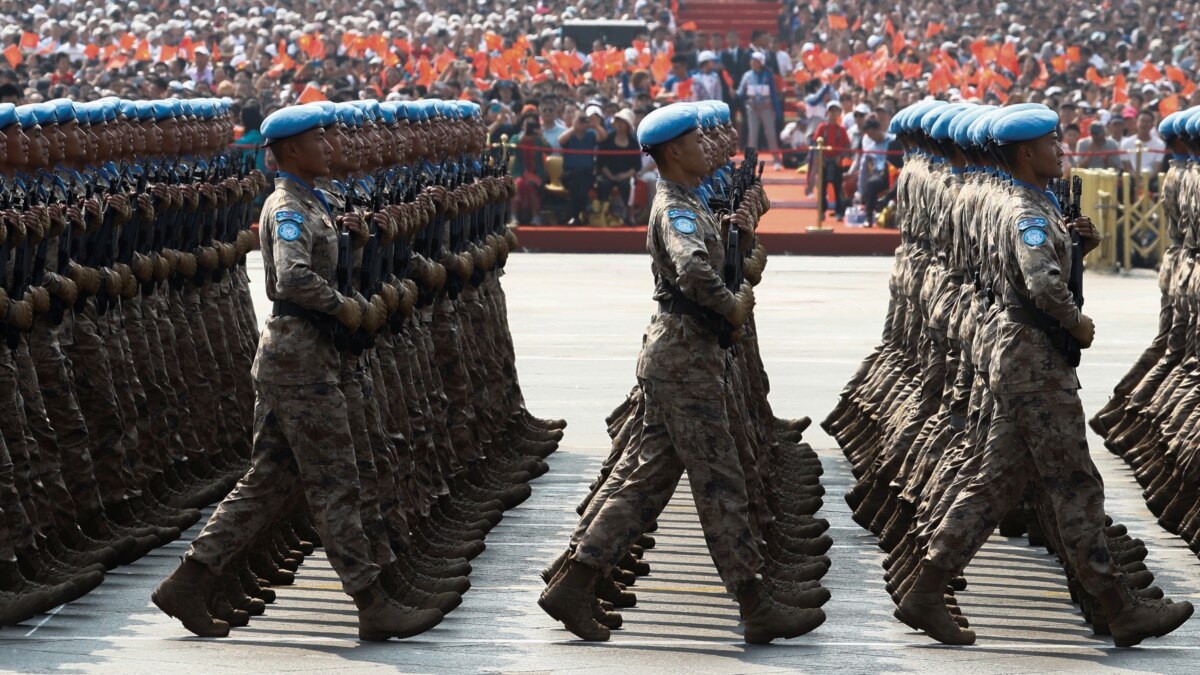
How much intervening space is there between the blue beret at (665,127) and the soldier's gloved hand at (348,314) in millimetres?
1178

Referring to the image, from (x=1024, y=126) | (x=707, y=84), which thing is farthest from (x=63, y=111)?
(x=707, y=84)

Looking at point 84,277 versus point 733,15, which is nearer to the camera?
point 84,277

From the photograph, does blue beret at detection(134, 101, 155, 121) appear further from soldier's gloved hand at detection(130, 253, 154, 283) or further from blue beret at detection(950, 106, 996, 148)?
blue beret at detection(950, 106, 996, 148)

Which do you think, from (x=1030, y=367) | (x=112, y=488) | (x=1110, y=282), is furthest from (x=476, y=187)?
(x=1110, y=282)

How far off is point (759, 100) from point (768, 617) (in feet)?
75.6

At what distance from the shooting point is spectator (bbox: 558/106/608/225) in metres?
25.3

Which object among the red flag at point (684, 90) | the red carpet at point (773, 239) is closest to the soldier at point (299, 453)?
the red carpet at point (773, 239)

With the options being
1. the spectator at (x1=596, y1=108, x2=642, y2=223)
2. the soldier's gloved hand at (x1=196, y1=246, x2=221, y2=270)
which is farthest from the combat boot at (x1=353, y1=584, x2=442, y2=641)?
the spectator at (x1=596, y1=108, x2=642, y2=223)

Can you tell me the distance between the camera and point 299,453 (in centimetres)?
801

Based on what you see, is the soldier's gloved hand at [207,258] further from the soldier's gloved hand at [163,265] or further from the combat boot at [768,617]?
the combat boot at [768,617]

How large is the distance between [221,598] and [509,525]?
8.00 feet

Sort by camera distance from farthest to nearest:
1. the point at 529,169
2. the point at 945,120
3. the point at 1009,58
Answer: the point at 1009,58, the point at 529,169, the point at 945,120

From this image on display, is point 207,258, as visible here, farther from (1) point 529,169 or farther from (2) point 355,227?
(1) point 529,169

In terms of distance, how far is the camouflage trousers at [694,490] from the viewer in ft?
26.2
